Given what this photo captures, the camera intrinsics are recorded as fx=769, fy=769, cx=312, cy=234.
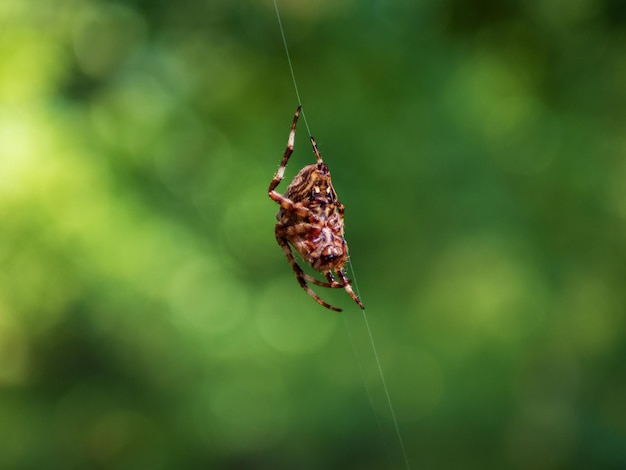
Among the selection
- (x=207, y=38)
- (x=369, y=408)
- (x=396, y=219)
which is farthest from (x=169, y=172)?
(x=369, y=408)

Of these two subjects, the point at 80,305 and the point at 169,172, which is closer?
the point at 80,305

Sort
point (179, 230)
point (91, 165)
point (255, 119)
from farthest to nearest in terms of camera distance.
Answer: point (255, 119), point (179, 230), point (91, 165)

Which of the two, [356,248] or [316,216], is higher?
[356,248]

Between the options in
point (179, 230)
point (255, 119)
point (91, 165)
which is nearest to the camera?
point (91, 165)

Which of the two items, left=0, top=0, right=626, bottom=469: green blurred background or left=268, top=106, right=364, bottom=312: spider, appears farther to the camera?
left=0, top=0, right=626, bottom=469: green blurred background

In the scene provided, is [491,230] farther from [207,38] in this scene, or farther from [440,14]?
[207,38]

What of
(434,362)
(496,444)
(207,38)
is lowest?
(496,444)

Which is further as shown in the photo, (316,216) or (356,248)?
(356,248)

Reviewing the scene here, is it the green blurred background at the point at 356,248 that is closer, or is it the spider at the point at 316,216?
the spider at the point at 316,216
